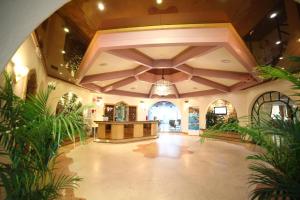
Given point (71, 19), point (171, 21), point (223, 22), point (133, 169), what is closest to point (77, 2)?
point (71, 19)

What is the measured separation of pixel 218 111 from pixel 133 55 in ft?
28.6

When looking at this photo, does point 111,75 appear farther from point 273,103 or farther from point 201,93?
point 273,103

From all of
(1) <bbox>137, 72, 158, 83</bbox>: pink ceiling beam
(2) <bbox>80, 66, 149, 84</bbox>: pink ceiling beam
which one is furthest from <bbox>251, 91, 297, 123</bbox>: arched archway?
(2) <bbox>80, 66, 149, 84</bbox>: pink ceiling beam

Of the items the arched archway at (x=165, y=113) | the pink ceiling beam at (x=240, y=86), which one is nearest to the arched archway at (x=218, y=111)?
the pink ceiling beam at (x=240, y=86)

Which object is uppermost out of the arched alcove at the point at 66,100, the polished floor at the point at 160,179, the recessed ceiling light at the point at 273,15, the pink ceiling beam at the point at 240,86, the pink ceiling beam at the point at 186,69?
the recessed ceiling light at the point at 273,15

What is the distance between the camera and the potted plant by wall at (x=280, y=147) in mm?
1117

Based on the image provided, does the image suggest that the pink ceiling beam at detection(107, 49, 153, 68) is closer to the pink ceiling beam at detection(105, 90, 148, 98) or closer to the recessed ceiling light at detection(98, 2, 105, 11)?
the recessed ceiling light at detection(98, 2, 105, 11)

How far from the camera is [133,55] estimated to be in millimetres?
5840

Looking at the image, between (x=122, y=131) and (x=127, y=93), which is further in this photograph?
(x=127, y=93)

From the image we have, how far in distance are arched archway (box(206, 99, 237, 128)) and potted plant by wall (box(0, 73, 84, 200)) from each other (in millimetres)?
11724

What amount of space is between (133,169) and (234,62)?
4.92 m

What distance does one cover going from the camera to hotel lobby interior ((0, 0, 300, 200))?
1297 millimetres

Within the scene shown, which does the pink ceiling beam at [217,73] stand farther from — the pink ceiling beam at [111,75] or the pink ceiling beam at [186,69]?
the pink ceiling beam at [111,75]

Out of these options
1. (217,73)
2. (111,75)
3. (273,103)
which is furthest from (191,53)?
(273,103)
